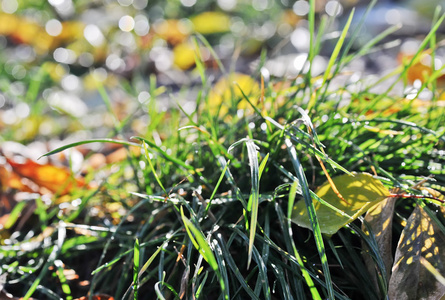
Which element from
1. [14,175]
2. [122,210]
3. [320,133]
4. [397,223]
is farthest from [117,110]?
[397,223]

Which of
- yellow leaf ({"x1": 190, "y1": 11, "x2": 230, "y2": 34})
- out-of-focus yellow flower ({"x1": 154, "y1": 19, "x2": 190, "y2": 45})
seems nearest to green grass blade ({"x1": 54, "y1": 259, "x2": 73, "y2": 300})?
out-of-focus yellow flower ({"x1": 154, "y1": 19, "x2": 190, "y2": 45})

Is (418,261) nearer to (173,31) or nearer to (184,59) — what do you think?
(184,59)

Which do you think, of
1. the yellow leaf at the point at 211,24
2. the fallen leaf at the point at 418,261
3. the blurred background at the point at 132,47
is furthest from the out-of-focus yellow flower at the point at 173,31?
the fallen leaf at the point at 418,261

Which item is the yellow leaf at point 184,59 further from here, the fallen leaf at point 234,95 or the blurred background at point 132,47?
the fallen leaf at point 234,95

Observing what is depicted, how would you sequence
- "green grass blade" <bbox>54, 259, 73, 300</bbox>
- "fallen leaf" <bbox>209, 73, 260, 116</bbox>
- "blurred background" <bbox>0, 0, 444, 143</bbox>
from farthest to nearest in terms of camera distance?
"blurred background" <bbox>0, 0, 444, 143</bbox> → "fallen leaf" <bbox>209, 73, 260, 116</bbox> → "green grass blade" <bbox>54, 259, 73, 300</bbox>

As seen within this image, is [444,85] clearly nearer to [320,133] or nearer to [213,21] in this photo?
[320,133]

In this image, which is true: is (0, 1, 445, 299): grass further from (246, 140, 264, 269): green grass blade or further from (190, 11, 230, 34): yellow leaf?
(190, 11, 230, 34): yellow leaf

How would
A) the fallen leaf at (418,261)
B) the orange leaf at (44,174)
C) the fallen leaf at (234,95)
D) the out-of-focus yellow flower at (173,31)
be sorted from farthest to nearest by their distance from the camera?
the out-of-focus yellow flower at (173,31), the orange leaf at (44,174), the fallen leaf at (234,95), the fallen leaf at (418,261)
